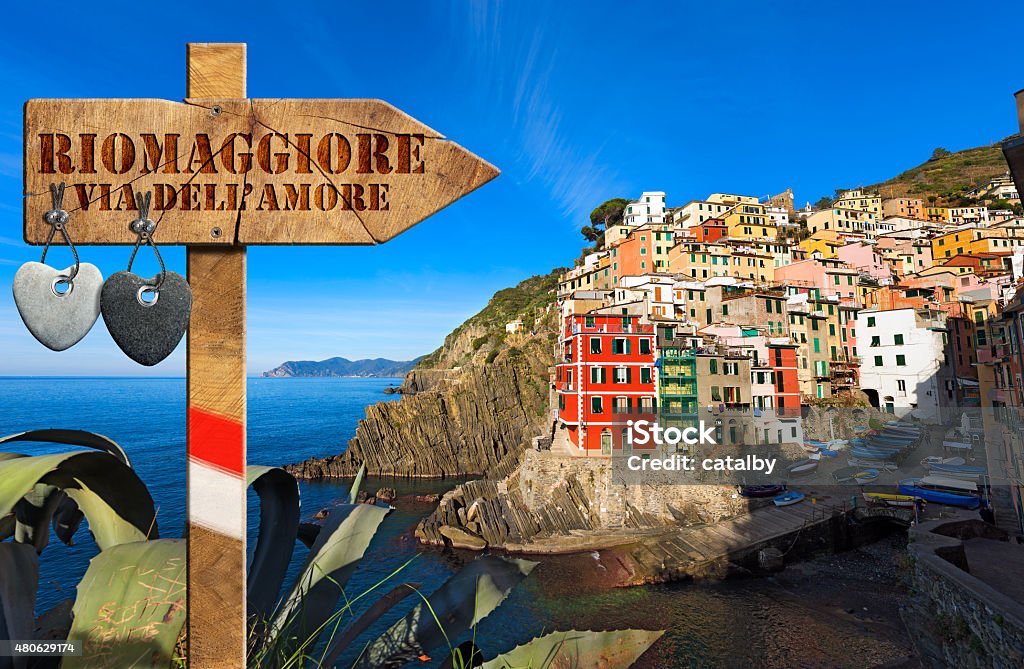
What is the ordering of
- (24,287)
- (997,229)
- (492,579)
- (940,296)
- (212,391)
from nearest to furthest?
(24,287)
(212,391)
(492,579)
(940,296)
(997,229)

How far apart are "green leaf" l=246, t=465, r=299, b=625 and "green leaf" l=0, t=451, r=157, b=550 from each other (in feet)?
1.27

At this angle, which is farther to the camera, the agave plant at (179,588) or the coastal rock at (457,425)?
the coastal rock at (457,425)

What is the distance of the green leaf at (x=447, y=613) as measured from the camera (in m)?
1.81

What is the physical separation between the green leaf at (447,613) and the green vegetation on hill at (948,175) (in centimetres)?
10170

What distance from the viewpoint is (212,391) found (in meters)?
1.62

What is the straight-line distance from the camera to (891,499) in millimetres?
26797

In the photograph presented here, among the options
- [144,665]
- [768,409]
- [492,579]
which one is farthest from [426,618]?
[768,409]

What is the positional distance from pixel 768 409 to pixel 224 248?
36.1 meters

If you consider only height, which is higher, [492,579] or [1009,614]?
[492,579]

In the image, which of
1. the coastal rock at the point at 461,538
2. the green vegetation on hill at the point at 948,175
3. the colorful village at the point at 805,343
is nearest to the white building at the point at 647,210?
the colorful village at the point at 805,343

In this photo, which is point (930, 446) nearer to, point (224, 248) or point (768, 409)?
point (768, 409)

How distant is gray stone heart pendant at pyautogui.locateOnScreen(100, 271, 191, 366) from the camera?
1493 millimetres

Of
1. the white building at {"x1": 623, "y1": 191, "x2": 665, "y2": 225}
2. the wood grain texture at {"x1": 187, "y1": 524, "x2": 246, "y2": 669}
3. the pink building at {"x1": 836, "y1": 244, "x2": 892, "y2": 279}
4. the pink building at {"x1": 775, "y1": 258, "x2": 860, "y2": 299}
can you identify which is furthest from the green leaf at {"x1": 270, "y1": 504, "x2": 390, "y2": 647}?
the white building at {"x1": 623, "y1": 191, "x2": 665, "y2": 225}

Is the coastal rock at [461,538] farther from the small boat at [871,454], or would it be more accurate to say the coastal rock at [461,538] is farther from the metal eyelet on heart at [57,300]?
the metal eyelet on heart at [57,300]
